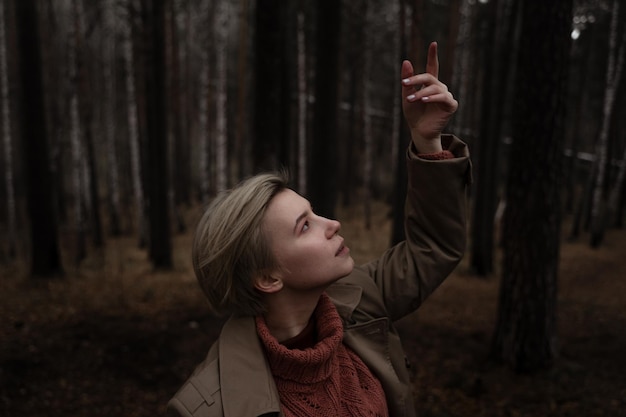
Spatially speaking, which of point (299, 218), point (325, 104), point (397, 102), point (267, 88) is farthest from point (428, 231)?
point (397, 102)

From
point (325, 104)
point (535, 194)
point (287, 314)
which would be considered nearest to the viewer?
point (287, 314)

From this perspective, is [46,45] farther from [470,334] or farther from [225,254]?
[225,254]

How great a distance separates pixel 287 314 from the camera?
5.57 feet

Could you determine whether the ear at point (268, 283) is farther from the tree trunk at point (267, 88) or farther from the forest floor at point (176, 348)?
the tree trunk at point (267, 88)

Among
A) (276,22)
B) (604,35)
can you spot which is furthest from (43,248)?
(604,35)

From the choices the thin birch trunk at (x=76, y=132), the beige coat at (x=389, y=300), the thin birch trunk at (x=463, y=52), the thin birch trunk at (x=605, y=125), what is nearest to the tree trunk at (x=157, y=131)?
the thin birch trunk at (x=76, y=132)

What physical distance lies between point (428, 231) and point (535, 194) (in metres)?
3.96

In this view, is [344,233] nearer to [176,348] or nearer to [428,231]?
[176,348]

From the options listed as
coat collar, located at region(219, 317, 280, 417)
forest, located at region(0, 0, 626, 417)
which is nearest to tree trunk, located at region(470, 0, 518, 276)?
forest, located at region(0, 0, 626, 417)

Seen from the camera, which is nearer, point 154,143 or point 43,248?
point 43,248

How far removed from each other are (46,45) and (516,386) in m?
13.7

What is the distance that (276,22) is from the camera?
616 centimetres

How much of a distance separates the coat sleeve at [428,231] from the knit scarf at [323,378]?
0.31m

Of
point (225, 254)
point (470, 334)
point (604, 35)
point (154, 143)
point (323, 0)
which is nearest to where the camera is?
point (225, 254)
